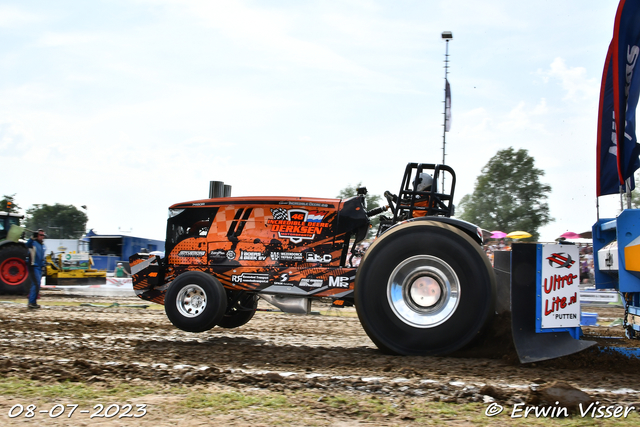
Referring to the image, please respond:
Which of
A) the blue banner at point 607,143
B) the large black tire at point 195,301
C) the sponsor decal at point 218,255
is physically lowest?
the large black tire at point 195,301

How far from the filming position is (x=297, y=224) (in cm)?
568

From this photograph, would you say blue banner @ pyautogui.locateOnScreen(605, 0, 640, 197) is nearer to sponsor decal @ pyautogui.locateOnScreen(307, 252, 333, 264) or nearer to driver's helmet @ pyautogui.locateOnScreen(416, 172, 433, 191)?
driver's helmet @ pyautogui.locateOnScreen(416, 172, 433, 191)

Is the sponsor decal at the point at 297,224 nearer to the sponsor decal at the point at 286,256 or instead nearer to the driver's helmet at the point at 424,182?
the sponsor decal at the point at 286,256

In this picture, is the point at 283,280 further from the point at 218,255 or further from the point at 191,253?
the point at 191,253

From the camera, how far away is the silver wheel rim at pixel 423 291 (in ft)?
14.3

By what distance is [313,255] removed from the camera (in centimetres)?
557

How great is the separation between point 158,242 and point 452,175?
32.4 metres

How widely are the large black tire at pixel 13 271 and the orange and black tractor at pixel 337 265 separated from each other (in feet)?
28.9

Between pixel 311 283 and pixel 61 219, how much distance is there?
81.3 metres

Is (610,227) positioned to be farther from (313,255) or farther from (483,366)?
(313,255)

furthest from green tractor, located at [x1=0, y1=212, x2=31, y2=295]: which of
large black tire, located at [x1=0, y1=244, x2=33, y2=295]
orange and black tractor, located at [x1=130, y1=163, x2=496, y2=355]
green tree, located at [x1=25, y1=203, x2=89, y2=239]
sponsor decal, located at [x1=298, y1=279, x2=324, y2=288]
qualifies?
green tree, located at [x1=25, y1=203, x2=89, y2=239]

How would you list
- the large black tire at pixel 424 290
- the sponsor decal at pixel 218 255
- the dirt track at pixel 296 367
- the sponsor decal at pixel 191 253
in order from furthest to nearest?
the sponsor decal at pixel 191 253 < the sponsor decal at pixel 218 255 < the large black tire at pixel 424 290 < the dirt track at pixel 296 367

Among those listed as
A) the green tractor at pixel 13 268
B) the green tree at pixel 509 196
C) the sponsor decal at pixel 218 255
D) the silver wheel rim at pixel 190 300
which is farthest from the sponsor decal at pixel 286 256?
the green tree at pixel 509 196

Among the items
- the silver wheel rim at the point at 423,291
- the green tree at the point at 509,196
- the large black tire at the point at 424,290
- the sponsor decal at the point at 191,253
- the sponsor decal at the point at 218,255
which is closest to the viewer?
the large black tire at the point at 424,290
